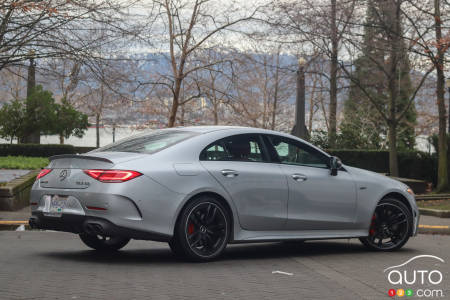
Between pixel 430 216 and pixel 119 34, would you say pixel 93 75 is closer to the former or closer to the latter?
pixel 119 34

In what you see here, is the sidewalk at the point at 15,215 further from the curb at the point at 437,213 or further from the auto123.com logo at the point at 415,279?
the curb at the point at 437,213

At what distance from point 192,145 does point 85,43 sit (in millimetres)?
10426

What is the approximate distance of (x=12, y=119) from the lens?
3244 centimetres

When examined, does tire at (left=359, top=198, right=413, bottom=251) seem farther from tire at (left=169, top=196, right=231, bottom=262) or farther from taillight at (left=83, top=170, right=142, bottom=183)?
taillight at (left=83, top=170, right=142, bottom=183)

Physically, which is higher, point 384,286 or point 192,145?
point 192,145

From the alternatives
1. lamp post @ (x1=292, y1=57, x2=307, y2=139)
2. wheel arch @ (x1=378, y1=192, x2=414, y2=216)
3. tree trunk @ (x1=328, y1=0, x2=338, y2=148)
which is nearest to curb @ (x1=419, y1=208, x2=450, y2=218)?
wheel arch @ (x1=378, y1=192, x2=414, y2=216)

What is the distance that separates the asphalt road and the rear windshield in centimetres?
122

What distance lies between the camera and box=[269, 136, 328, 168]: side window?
9047 millimetres

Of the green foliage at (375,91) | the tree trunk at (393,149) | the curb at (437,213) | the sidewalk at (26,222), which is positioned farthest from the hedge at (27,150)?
the curb at (437,213)

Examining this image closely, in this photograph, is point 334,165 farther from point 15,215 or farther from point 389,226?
point 15,215

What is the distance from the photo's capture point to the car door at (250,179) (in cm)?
830

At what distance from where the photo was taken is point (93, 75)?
60.7 ft

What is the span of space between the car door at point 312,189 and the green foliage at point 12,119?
24617 mm

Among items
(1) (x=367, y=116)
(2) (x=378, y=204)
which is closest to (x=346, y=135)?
(1) (x=367, y=116)
